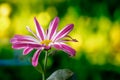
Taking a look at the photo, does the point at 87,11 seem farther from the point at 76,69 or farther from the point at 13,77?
the point at 13,77

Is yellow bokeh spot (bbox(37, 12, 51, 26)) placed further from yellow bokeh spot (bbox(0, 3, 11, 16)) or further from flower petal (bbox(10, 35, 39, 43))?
flower petal (bbox(10, 35, 39, 43))

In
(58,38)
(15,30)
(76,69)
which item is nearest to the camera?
(58,38)

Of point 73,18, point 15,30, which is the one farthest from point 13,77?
point 73,18

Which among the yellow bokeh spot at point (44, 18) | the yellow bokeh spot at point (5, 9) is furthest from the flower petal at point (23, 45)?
the yellow bokeh spot at point (5, 9)

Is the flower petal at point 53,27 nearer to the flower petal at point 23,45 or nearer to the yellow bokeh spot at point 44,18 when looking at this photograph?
the flower petal at point 23,45

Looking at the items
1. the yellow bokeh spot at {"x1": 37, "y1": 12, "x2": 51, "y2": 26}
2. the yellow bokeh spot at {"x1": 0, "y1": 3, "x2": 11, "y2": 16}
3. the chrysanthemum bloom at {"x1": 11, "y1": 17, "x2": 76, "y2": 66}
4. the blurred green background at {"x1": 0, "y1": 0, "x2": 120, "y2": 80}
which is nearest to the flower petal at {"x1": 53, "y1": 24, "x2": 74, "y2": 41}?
the chrysanthemum bloom at {"x1": 11, "y1": 17, "x2": 76, "y2": 66}

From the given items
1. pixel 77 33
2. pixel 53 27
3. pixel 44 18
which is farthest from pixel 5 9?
pixel 53 27
